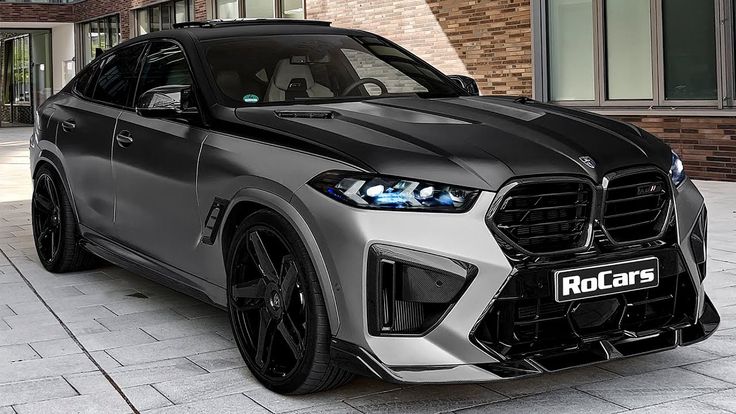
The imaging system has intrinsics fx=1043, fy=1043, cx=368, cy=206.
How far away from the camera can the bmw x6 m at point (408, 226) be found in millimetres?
3416

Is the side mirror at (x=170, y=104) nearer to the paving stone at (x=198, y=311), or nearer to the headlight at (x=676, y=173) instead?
the paving stone at (x=198, y=311)

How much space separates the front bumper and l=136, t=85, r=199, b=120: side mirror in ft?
4.35

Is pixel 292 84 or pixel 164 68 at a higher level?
pixel 164 68

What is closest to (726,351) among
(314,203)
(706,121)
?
(314,203)

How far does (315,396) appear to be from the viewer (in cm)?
396

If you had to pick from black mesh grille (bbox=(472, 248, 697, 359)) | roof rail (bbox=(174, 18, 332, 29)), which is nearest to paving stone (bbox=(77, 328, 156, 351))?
roof rail (bbox=(174, 18, 332, 29))

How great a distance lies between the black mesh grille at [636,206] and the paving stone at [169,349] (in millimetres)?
1971

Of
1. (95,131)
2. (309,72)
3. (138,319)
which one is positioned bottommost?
(138,319)

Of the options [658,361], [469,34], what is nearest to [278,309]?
[658,361]

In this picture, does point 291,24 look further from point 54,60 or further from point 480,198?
point 54,60

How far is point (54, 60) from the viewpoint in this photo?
39.1 metres

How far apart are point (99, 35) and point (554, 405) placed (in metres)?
33.8

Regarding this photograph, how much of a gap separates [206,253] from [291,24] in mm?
1517

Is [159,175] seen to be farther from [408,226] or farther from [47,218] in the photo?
[47,218]
